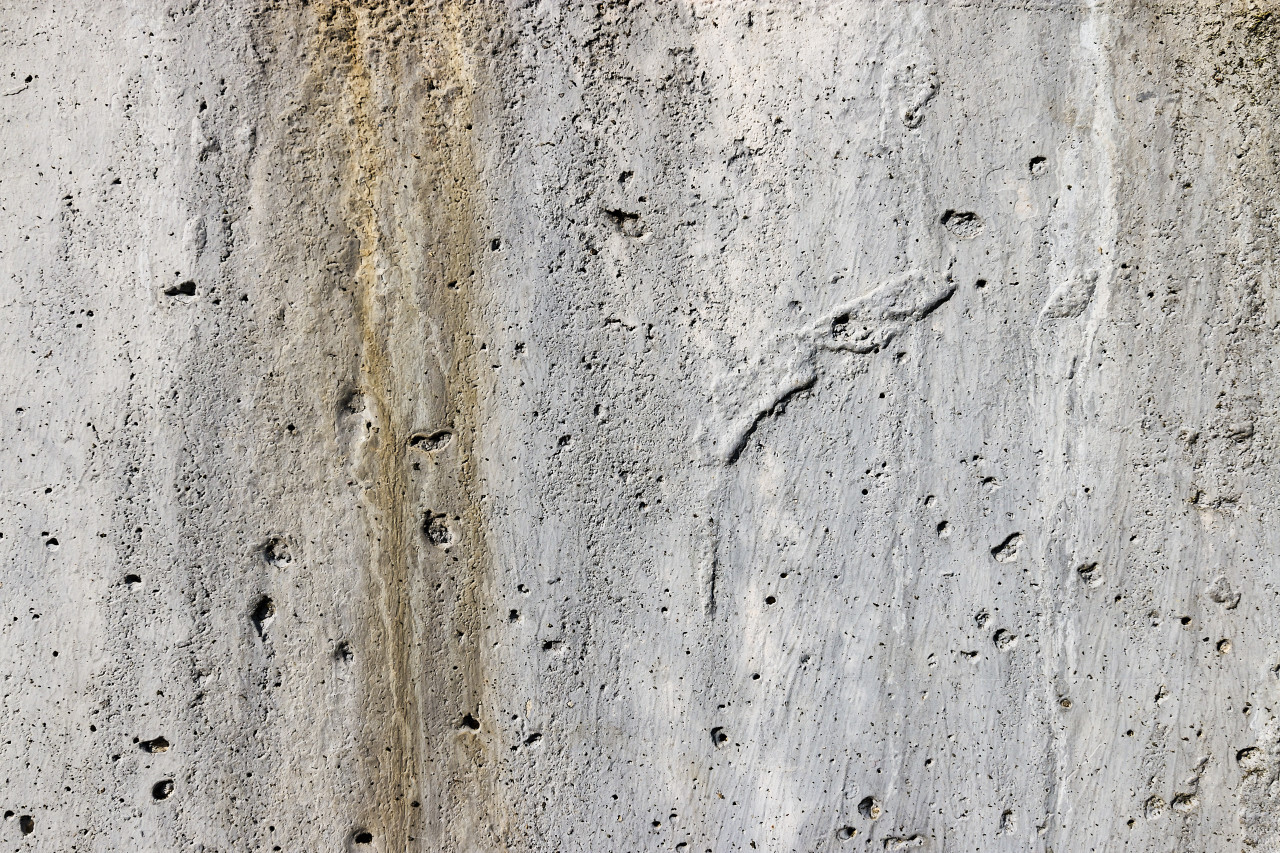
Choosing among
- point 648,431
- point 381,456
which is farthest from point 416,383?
point 648,431

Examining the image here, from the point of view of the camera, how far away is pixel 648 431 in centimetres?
214

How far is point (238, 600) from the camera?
6.91 ft

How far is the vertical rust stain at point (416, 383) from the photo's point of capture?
209 cm

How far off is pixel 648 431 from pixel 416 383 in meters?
0.72

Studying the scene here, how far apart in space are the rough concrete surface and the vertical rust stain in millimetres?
13

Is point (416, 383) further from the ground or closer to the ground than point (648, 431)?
further from the ground

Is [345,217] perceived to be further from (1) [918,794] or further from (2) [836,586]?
(1) [918,794]

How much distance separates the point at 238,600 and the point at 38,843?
0.91 meters

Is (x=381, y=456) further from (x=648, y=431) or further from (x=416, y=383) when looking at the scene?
(x=648, y=431)

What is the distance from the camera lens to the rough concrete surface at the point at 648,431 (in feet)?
6.83

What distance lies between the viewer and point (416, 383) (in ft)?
6.97

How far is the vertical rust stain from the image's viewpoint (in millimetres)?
2094

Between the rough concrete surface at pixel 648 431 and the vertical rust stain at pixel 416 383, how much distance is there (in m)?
0.01

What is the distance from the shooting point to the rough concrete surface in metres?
2.08
